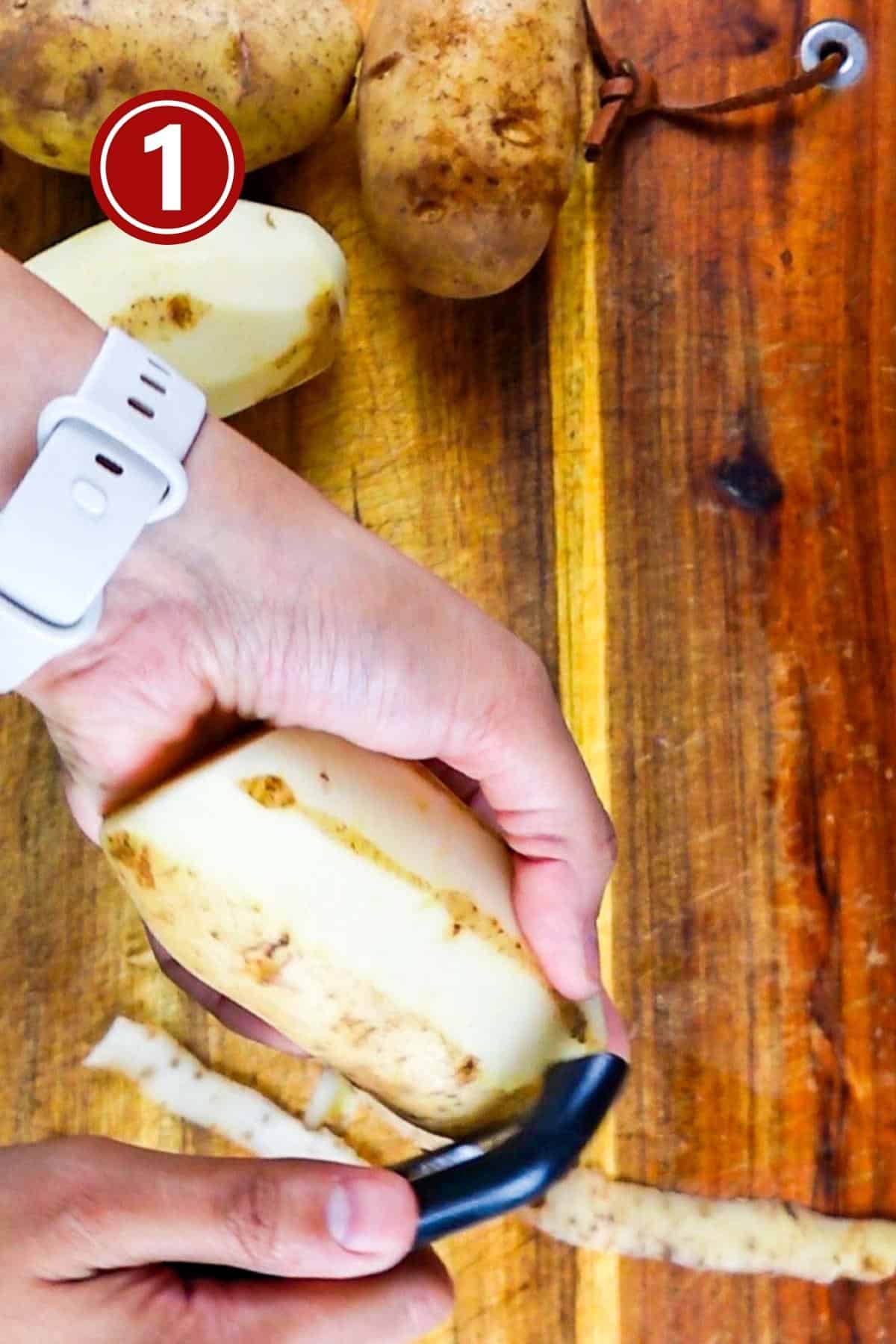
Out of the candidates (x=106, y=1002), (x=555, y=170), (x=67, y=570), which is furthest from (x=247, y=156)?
(x=106, y=1002)

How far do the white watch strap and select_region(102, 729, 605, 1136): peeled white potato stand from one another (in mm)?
107

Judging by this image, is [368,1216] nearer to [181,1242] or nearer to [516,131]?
[181,1242]

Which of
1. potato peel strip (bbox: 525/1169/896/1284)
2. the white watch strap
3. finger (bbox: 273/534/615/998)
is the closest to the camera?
the white watch strap

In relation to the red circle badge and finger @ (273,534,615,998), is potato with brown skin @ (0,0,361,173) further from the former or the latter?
finger @ (273,534,615,998)

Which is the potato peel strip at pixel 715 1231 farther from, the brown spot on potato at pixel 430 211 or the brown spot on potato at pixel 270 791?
the brown spot on potato at pixel 430 211

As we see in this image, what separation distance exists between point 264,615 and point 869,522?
47cm

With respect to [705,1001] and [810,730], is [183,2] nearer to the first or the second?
[810,730]

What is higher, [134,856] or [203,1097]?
[134,856]

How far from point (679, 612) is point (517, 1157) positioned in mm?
415

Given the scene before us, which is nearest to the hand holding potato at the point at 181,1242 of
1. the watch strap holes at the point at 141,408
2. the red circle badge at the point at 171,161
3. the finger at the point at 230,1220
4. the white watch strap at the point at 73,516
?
the finger at the point at 230,1220

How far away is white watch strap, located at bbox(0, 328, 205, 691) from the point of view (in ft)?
1.70

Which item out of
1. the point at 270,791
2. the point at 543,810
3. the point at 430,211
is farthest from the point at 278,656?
the point at 430,211

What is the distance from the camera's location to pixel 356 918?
23.9 inches

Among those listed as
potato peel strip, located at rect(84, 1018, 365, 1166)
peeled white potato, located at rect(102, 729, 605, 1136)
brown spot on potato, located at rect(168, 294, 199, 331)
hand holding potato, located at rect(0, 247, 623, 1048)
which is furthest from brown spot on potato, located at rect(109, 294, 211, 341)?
potato peel strip, located at rect(84, 1018, 365, 1166)
